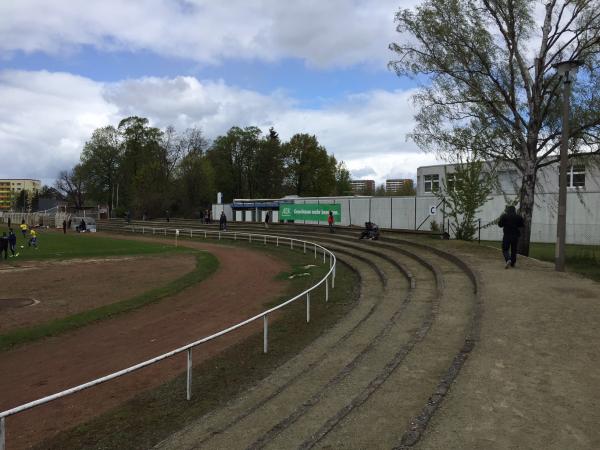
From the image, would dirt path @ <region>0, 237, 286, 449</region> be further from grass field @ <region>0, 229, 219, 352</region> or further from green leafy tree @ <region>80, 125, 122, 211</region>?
green leafy tree @ <region>80, 125, 122, 211</region>

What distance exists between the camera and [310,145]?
7375 centimetres

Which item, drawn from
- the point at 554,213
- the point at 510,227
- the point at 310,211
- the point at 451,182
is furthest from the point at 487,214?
the point at 510,227

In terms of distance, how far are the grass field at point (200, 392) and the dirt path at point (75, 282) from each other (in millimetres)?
6691

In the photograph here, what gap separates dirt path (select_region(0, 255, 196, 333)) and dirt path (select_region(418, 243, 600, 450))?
11218 millimetres

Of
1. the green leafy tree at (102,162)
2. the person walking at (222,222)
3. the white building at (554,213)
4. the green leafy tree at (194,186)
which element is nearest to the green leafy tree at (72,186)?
the green leafy tree at (102,162)

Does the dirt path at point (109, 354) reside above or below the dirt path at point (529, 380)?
below

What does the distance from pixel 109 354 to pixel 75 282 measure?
1017 cm

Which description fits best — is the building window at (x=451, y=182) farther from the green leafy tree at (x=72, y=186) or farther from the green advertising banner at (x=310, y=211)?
the green leafy tree at (x=72, y=186)

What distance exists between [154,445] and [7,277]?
715 inches

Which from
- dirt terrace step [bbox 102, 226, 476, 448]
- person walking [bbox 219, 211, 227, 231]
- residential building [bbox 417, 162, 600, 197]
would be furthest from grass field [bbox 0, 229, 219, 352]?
residential building [bbox 417, 162, 600, 197]

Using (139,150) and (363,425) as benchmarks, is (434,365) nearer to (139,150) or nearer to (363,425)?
(363,425)

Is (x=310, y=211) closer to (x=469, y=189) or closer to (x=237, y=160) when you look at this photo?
(x=469, y=189)

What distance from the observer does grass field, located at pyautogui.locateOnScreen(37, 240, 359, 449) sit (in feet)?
18.6

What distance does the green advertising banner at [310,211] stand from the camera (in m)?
38.8
